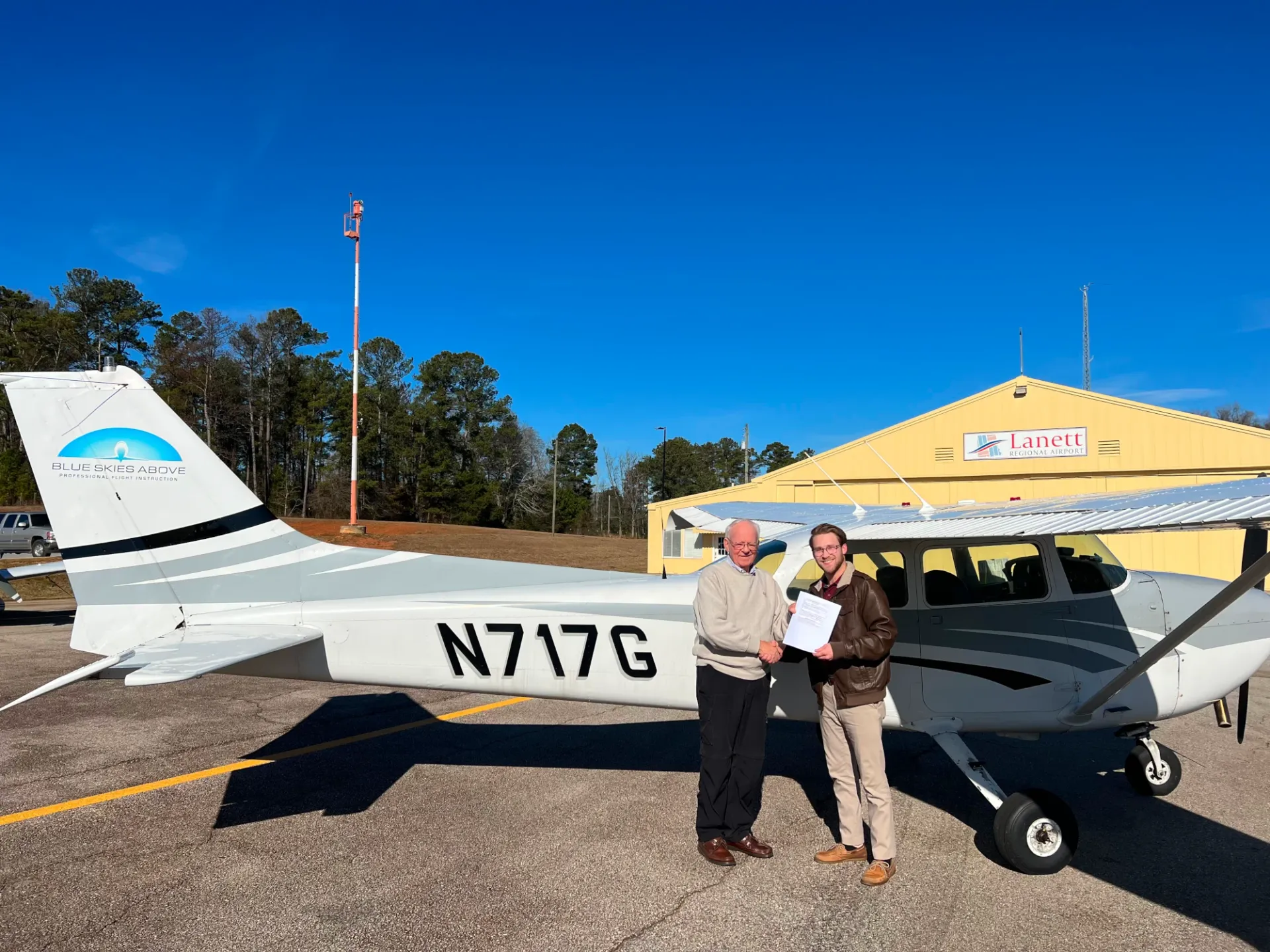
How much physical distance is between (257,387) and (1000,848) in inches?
2575

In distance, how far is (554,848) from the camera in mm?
4219

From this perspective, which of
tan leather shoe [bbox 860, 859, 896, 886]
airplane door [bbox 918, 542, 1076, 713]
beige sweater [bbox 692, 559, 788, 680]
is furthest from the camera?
airplane door [bbox 918, 542, 1076, 713]

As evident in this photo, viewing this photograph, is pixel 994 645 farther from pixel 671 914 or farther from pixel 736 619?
pixel 671 914

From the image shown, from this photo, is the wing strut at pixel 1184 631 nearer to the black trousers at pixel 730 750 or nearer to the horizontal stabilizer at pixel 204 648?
the black trousers at pixel 730 750

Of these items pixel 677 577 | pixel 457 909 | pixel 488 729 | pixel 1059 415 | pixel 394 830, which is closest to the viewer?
pixel 457 909

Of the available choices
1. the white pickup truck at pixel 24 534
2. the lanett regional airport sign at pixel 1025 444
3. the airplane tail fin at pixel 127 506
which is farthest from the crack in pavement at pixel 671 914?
the white pickup truck at pixel 24 534

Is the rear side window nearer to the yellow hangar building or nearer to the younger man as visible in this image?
the younger man

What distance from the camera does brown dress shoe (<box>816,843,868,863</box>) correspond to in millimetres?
3977

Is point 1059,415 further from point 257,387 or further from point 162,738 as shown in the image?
point 257,387

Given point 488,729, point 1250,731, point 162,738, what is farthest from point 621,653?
point 1250,731

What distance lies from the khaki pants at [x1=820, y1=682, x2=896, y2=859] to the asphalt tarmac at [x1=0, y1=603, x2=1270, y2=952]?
0.29 metres

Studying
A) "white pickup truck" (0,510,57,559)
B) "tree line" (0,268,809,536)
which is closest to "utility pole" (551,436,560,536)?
"tree line" (0,268,809,536)

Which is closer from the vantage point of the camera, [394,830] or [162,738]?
[394,830]

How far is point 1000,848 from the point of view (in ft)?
13.0
